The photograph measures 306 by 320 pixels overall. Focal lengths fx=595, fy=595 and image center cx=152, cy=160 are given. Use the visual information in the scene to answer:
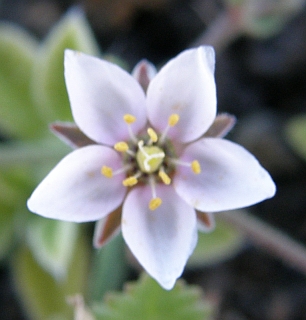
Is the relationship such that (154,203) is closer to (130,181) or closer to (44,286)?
(130,181)

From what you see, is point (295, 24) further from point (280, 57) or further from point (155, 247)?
point (155, 247)

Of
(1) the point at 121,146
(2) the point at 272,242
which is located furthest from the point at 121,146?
(2) the point at 272,242

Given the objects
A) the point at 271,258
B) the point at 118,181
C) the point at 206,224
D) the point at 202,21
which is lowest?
the point at 271,258

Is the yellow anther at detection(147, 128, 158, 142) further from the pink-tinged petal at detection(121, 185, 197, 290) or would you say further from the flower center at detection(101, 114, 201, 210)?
the pink-tinged petal at detection(121, 185, 197, 290)

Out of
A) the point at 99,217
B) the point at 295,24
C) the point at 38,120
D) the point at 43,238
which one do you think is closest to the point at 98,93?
the point at 99,217

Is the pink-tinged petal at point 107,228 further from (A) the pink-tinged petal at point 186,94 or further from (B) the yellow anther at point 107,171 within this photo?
(A) the pink-tinged petal at point 186,94

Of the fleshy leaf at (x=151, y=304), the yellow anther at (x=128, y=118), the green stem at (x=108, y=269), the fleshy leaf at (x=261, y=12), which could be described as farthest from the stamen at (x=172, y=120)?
the fleshy leaf at (x=261, y=12)
